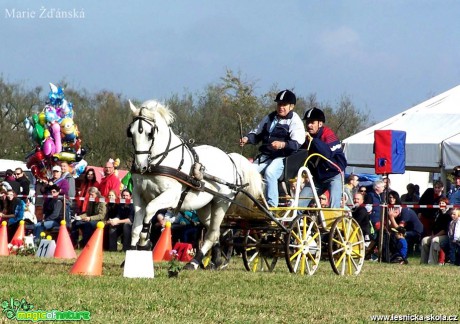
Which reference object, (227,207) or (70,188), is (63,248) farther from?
(70,188)

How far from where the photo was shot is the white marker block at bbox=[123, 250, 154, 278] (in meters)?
10.0

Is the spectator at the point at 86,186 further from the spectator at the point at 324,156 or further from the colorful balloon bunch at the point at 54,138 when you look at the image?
the spectator at the point at 324,156

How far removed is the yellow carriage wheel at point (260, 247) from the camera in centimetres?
1221

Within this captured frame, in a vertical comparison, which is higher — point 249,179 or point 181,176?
point 249,179

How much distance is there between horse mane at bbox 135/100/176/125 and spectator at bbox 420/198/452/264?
7.83 m

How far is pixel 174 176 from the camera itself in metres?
11.0

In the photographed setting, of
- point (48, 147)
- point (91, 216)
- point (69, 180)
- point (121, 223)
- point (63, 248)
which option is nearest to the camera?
point (63, 248)

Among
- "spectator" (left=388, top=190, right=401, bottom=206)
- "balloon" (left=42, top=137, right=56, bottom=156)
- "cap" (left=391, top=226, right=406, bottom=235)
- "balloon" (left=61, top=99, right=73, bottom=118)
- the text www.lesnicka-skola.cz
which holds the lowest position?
the text www.lesnicka-skola.cz

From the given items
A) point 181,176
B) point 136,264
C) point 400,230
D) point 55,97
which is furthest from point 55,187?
point 136,264

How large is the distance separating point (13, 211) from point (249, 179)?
10392mm

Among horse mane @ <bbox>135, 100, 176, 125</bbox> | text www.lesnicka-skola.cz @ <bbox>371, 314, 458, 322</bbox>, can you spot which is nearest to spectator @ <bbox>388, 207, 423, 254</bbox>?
horse mane @ <bbox>135, 100, 176, 125</bbox>

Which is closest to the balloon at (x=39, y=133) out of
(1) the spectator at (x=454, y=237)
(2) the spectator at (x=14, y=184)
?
(2) the spectator at (x=14, y=184)

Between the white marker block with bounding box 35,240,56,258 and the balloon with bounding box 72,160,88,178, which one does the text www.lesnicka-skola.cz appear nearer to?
the white marker block with bounding box 35,240,56,258

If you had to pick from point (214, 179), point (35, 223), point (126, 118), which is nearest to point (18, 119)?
point (126, 118)
